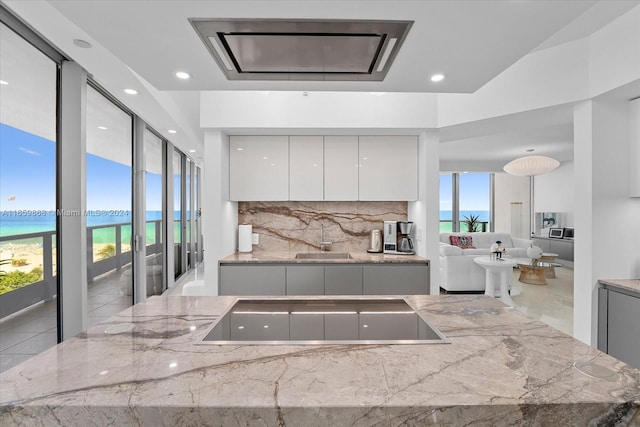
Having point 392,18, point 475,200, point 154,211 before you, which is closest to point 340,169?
point 392,18

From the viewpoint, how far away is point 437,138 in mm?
3479

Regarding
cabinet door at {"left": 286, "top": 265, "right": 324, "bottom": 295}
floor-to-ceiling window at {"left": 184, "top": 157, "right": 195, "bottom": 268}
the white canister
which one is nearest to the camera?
cabinet door at {"left": 286, "top": 265, "right": 324, "bottom": 295}

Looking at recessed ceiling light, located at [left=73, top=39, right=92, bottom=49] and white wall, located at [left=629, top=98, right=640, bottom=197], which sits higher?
recessed ceiling light, located at [left=73, top=39, right=92, bottom=49]

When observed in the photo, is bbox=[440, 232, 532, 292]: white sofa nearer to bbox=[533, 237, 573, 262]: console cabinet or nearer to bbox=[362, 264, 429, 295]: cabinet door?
bbox=[362, 264, 429, 295]: cabinet door

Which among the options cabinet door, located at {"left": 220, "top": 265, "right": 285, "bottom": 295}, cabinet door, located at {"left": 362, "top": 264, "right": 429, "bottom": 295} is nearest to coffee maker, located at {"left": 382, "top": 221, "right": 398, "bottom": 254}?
cabinet door, located at {"left": 362, "top": 264, "right": 429, "bottom": 295}

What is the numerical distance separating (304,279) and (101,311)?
2103mm

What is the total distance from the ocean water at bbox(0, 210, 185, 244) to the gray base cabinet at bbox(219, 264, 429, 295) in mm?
1269

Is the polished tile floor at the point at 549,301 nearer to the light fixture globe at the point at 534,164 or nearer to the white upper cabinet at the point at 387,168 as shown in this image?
A: the light fixture globe at the point at 534,164

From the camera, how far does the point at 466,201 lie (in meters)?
9.27

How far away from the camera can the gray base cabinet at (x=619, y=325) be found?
2.23 meters

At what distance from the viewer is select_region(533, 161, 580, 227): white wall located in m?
8.00

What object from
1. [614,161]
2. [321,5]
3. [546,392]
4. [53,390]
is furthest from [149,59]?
[614,161]

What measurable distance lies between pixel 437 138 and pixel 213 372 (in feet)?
10.6

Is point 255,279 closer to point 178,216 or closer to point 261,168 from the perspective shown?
point 261,168
